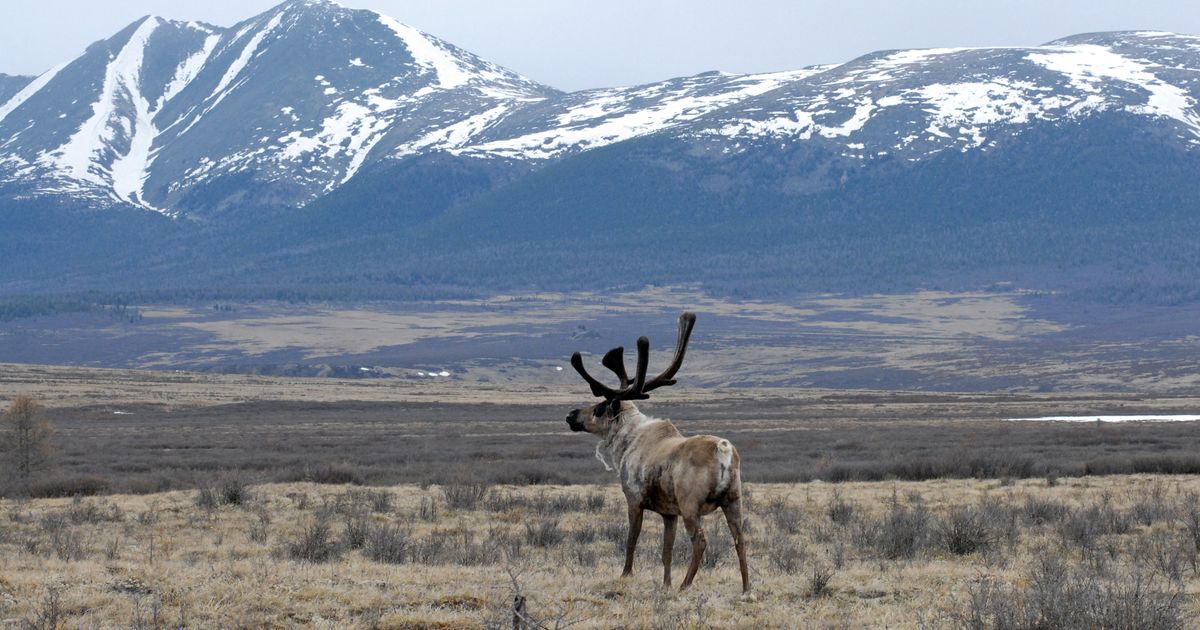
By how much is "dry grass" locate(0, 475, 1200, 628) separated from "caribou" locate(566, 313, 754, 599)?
0.49 m

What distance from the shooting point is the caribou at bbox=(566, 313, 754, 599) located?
10.8m

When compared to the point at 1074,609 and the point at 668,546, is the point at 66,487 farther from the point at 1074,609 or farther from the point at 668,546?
the point at 1074,609

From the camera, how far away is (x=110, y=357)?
4823 inches

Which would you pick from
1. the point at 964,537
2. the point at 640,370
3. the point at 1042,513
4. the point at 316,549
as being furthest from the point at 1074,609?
the point at 1042,513

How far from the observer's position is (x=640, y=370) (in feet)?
38.4

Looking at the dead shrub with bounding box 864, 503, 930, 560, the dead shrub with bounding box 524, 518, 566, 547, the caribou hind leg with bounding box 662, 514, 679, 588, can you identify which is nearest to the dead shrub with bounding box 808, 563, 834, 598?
the caribou hind leg with bounding box 662, 514, 679, 588

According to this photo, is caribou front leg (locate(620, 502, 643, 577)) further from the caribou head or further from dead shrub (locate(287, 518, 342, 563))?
dead shrub (locate(287, 518, 342, 563))

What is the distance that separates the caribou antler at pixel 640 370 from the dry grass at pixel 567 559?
154cm

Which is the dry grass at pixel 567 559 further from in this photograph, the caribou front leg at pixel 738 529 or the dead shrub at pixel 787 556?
the caribou front leg at pixel 738 529

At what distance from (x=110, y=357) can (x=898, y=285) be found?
9383cm

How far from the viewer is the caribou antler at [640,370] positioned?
1164cm

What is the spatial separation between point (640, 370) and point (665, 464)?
93 cm

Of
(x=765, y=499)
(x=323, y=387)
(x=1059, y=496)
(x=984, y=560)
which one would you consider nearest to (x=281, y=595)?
(x=984, y=560)

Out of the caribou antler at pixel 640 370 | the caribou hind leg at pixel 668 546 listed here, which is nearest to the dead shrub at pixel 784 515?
the caribou antler at pixel 640 370
